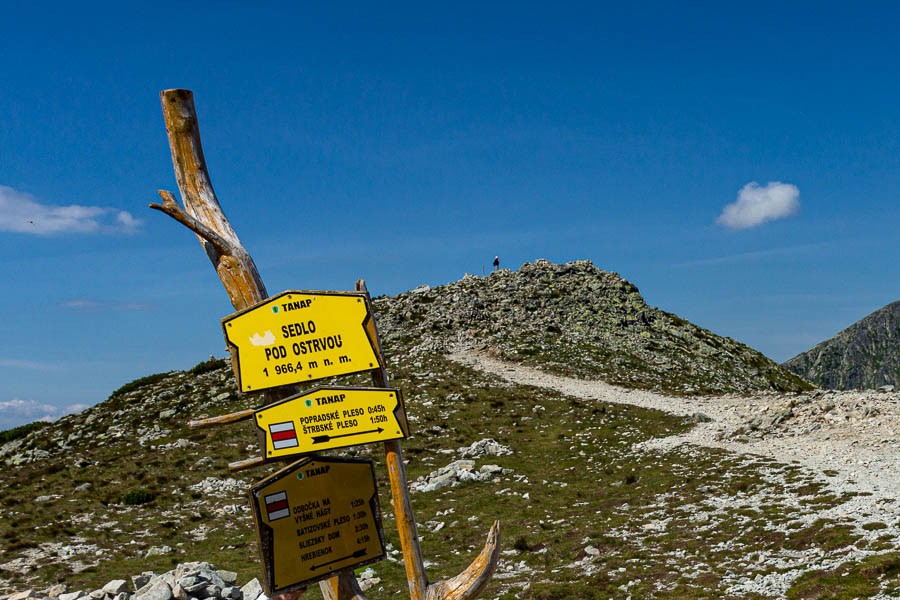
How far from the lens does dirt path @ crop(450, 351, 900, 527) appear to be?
1794cm

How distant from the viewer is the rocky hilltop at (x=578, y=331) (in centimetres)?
5450

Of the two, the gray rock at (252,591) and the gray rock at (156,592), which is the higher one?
the gray rock at (156,592)

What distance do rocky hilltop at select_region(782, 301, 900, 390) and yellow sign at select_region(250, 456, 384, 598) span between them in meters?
177

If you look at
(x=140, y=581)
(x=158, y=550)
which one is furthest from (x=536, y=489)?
(x=140, y=581)

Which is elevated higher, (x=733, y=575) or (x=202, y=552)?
(x=202, y=552)

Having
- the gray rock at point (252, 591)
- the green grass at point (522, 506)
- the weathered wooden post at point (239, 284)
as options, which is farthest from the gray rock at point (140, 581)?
the weathered wooden post at point (239, 284)

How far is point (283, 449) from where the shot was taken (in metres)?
6.82

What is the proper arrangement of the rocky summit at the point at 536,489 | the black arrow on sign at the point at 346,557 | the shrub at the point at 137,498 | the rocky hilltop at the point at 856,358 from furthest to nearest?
the rocky hilltop at the point at 856,358 < the shrub at the point at 137,498 < the rocky summit at the point at 536,489 < the black arrow on sign at the point at 346,557

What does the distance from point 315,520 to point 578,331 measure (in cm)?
5795

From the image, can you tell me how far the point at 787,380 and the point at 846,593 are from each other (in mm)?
62651

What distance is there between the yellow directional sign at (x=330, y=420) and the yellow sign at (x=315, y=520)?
0.27m

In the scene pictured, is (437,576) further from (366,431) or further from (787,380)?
(787,380)

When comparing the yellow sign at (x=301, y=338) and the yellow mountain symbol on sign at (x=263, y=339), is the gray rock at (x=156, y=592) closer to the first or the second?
the yellow sign at (x=301, y=338)

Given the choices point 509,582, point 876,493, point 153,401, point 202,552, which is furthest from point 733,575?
point 153,401
